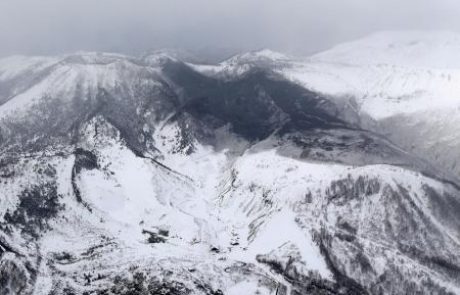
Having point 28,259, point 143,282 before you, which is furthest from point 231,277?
point 28,259

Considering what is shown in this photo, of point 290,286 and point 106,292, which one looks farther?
point 290,286

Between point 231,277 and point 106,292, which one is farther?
point 231,277

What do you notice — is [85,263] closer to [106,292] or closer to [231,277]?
[106,292]

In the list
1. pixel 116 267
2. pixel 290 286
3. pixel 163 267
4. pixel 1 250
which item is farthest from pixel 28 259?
pixel 290 286

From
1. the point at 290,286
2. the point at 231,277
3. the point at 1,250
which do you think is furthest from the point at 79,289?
the point at 290,286

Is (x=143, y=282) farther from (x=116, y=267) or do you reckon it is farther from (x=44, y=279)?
(x=44, y=279)

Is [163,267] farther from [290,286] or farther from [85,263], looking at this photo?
[290,286]

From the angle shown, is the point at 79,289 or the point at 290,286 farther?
the point at 290,286
